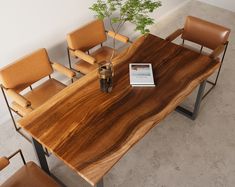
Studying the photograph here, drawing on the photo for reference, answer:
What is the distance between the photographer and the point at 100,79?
86.2 inches

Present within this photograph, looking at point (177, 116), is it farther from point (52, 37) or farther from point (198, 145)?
point (52, 37)

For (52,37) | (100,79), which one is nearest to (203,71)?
(100,79)

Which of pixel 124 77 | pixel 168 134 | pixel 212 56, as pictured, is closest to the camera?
pixel 124 77

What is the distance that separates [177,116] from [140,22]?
141 centimetres

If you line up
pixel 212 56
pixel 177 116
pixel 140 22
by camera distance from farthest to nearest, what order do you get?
1. pixel 177 116
2. pixel 212 56
3. pixel 140 22

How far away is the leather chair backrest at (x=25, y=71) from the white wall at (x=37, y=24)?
0.29 metres

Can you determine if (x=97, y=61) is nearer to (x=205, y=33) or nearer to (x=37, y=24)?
(x=37, y=24)

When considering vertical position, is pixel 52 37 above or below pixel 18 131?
above

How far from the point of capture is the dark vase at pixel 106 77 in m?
2.16

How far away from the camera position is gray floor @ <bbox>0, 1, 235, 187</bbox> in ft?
8.18

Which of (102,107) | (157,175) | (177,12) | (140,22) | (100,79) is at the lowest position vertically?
(157,175)

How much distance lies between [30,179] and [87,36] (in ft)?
5.50

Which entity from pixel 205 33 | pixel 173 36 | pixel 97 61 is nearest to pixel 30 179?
pixel 97 61

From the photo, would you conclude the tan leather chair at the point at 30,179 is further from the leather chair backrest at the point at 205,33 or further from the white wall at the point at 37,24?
the leather chair backrest at the point at 205,33
